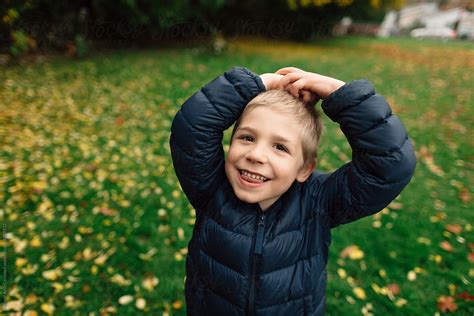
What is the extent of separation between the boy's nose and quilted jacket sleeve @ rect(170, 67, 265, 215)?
0.20m

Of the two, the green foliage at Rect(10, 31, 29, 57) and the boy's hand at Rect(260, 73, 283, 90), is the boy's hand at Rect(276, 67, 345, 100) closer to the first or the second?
the boy's hand at Rect(260, 73, 283, 90)

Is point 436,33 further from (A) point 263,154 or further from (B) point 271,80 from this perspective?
(A) point 263,154

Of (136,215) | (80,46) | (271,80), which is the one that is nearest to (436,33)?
(80,46)

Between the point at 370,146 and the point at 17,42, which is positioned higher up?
the point at 370,146

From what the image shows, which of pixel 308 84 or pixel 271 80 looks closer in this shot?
pixel 308 84

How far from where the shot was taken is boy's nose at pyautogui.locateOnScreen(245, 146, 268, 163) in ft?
4.79

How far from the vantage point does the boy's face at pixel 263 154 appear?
149cm

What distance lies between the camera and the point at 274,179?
154 centimetres

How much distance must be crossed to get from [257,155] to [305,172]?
0.34 meters

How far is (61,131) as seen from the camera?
217 inches

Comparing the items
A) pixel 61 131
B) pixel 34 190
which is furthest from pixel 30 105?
pixel 34 190

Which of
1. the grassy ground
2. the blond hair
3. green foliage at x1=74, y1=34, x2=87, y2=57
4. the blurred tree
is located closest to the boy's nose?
the blond hair

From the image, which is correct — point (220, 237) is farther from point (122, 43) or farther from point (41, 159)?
point (122, 43)

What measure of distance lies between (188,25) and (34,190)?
1102cm
